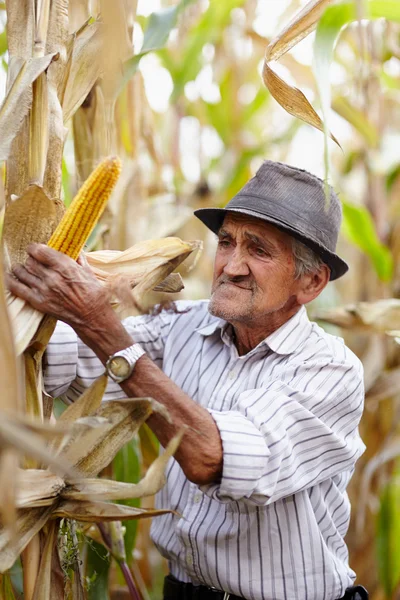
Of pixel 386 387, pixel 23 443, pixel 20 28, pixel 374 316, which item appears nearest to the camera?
pixel 23 443

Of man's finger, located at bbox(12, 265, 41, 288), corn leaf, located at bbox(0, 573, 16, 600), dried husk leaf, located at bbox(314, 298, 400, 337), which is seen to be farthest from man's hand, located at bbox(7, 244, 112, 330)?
dried husk leaf, located at bbox(314, 298, 400, 337)

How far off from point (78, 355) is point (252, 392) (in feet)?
1.22

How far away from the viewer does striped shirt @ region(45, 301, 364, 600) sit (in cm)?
122

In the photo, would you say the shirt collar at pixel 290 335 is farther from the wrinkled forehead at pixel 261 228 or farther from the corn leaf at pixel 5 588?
the corn leaf at pixel 5 588

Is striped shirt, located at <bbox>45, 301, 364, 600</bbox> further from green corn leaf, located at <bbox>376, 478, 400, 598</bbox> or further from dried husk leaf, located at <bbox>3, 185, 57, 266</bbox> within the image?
green corn leaf, located at <bbox>376, 478, 400, 598</bbox>

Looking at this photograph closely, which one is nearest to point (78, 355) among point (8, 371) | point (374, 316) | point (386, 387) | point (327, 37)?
point (8, 371)

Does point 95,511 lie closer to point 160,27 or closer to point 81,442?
point 81,442

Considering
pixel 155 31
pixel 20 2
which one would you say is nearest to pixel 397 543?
pixel 155 31

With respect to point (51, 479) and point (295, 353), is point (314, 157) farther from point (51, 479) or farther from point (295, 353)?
point (51, 479)

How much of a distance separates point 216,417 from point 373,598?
1.73m

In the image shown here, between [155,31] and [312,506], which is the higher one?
[155,31]

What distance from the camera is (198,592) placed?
1.53 m

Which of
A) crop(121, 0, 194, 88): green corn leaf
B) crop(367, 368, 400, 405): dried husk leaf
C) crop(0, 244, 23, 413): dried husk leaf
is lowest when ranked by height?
crop(367, 368, 400, 405): dried husk leaf

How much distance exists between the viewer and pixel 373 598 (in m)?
2.52
